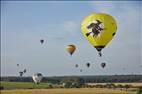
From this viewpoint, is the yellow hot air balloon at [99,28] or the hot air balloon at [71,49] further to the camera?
the hot air balloon at [71,49]

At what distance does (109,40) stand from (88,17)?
2.76 metres

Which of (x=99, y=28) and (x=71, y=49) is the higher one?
(x=71, y=49)

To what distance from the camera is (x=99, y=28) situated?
3556 centimetres

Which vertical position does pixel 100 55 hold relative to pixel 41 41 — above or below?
below

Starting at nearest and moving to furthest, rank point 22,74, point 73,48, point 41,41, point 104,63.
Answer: point 73,48
point 104,63
point 41,41
point 22,74

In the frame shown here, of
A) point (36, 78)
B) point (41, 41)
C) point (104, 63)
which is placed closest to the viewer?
point (104, 63)

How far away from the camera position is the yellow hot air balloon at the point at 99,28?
3528cm

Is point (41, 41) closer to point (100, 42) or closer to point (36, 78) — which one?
point (36, 78)

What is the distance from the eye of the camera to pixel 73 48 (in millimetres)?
53750

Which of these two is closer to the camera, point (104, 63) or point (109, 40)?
point (109, 40)

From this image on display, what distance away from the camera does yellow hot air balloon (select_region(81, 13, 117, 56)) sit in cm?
3528

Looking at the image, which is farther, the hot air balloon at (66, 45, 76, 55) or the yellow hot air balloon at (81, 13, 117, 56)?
the hot air balloon at (66, 45, 76, 55)

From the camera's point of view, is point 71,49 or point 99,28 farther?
point 71,49

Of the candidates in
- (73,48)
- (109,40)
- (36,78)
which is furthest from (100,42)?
(36,78)
